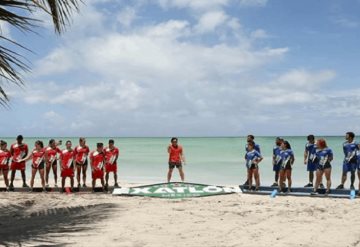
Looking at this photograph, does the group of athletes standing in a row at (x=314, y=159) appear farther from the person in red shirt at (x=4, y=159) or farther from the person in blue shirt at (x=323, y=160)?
the person in red shirt at (x=4, y=159)

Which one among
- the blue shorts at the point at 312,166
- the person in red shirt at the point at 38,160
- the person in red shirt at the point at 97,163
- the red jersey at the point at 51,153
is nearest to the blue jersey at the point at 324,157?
the blue shorts at the point at 312,166

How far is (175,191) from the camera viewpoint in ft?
39.0

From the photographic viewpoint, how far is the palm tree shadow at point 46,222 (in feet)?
21.6

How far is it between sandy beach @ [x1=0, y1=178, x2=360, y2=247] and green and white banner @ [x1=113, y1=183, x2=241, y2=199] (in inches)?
18.7

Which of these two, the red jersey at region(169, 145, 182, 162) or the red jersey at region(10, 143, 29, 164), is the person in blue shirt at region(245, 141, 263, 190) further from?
the red jersey at region(10, 143, 29, 164)

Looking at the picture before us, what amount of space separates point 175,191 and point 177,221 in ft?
12.0

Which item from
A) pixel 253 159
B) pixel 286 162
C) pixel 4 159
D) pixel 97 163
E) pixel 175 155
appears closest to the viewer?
pixel 286 162

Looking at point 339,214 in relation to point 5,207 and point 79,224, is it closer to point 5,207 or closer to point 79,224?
point 79,224

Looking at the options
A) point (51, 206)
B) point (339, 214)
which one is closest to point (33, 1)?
point (51, 206)

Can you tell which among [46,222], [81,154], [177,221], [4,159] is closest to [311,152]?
[177,221]

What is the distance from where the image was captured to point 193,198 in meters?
11.2

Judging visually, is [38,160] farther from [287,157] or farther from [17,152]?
[287,157]

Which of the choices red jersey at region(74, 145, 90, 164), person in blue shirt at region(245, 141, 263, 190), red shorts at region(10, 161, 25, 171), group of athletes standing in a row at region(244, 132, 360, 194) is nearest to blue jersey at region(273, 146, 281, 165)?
group of athletes standing in a row at region(244, 132, 360, 194)

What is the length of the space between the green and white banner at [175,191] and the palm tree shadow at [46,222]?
171 centimetres
